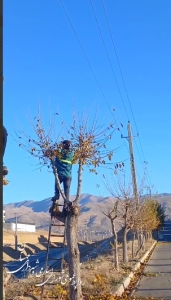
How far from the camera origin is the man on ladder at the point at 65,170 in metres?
9.76

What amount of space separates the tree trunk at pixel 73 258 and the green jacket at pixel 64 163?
953 mm

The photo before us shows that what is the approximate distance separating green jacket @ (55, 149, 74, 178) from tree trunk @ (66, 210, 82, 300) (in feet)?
3.13

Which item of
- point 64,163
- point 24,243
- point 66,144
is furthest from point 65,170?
point 24,243

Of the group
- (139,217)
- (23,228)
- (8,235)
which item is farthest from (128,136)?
(23,228)

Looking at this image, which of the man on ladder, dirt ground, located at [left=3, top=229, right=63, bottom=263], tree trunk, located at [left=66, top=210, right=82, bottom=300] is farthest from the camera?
dirt ground, located at [left=3, top=229, right=63, bottom=263]

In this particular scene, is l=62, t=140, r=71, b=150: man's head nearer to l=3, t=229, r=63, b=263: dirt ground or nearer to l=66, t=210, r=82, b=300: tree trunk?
l=66, t=210, r=82, b=300: tree trunk

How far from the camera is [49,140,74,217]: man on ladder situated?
32.0 ft

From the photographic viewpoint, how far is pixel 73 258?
929cm

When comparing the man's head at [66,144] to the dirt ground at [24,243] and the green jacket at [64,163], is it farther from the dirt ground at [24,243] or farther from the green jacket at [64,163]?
the dirt ground at [24,243]

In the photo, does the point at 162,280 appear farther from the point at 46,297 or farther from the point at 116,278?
the point at 46,297

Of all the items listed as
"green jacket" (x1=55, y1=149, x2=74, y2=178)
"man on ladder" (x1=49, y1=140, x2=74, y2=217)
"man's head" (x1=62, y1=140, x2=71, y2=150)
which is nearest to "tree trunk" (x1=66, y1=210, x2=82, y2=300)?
"man on ladder" (x1=49, y1=140, x2=74, y2=217)

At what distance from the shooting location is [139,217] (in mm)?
26891

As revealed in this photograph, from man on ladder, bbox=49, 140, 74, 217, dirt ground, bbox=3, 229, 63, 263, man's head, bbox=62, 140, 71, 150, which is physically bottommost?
dirt ground, bbox=3, 229, 63, 263

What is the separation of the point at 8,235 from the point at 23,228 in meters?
27.1
